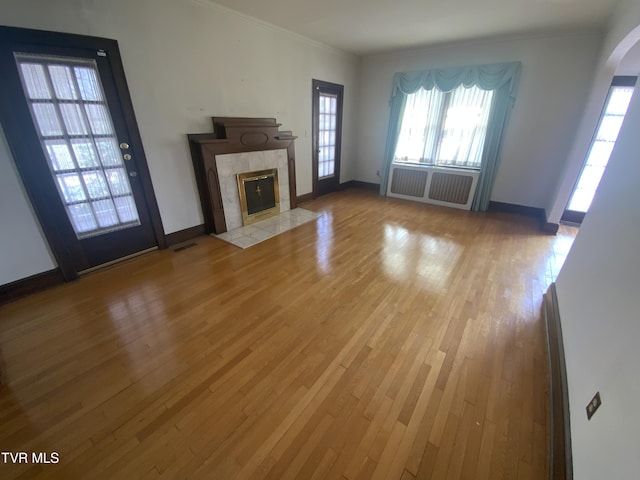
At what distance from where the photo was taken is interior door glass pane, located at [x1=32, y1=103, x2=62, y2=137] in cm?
215

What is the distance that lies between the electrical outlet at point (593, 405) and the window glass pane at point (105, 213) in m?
3.82

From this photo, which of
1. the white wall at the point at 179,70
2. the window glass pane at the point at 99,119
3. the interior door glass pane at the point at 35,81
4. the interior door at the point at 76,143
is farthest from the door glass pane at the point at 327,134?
the interior door glass pane at the point at 35,81

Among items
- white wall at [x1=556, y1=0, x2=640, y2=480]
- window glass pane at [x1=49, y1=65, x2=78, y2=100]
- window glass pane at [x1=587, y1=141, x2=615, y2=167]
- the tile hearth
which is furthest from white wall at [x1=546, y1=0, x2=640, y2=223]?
window glass pane at [x1=49, y1=65, x2=78, y2=100]

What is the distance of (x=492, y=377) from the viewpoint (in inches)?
64.3

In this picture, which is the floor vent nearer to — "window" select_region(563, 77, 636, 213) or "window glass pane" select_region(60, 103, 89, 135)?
"window glass pane" select_region(60, 103, 89, 135)

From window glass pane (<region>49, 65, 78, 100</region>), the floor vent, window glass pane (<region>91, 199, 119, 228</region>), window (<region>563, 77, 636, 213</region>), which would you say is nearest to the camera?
window glass pane (<region>49, 65, 78, 100</region>)

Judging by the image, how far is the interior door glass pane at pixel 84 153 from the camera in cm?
239

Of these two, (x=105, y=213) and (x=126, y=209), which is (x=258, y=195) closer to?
(x=126, y=209)

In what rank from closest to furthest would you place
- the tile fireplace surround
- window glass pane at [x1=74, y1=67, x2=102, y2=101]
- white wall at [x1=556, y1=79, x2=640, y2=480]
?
white wall at [x1=556, y1=79, x2=640, y2=480]
window glass pane at [x1=74, y1=67, x2=102, y2=101]
the tile fireplace surround

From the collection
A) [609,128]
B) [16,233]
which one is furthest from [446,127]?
[16,233]

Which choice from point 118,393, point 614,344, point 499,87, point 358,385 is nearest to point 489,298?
point 614,344

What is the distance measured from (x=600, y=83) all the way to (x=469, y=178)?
1846 mm

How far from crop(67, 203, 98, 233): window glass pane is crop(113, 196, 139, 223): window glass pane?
0.77 ft

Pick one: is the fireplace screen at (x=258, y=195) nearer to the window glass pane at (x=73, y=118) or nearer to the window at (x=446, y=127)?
the window glass pane at (x=73, y=118)
